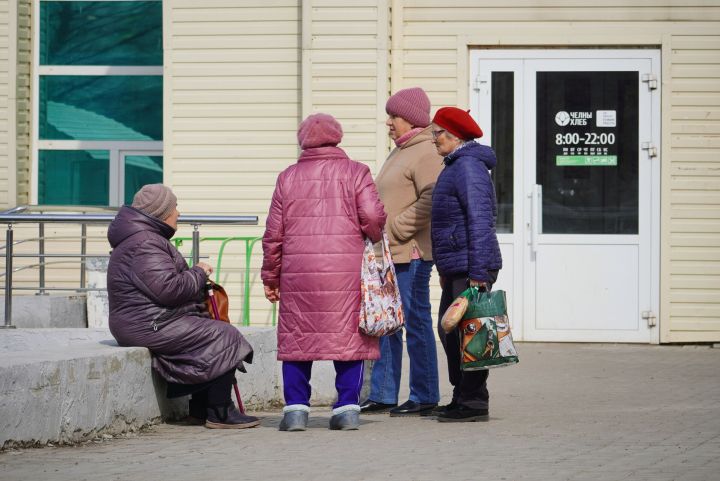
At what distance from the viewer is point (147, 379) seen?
309 inches

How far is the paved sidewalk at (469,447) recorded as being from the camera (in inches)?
244

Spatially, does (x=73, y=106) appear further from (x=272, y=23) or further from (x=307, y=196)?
(x=307, y=196)

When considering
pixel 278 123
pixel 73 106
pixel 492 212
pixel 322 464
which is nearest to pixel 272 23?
pixel 278 123

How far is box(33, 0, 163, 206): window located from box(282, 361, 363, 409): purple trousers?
20.6 ft

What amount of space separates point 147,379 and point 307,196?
1.33 metres

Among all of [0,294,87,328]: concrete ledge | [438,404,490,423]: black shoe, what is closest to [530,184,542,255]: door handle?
[0,294,87,328]: concrete ledge

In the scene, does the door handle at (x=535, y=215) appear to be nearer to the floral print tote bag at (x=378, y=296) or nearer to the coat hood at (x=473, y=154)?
the coat hood at (x=473, y=154)

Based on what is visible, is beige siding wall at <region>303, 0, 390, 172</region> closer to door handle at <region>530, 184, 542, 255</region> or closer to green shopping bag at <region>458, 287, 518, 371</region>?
door handle at <region>530, 184, 542, 255</region>

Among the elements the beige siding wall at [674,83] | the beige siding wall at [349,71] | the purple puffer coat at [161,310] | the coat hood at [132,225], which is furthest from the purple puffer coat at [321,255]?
the beige siding wall at [674,83]

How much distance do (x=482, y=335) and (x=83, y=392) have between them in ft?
7.01

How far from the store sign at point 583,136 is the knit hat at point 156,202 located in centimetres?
559

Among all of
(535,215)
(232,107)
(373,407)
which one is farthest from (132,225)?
(535,215)

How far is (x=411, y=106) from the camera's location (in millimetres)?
8586

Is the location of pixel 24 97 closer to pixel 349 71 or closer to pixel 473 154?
pixel 349 71
